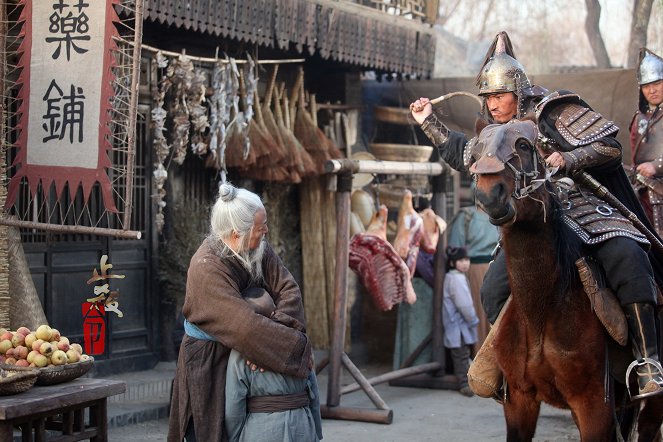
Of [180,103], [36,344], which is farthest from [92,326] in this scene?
[180,103]

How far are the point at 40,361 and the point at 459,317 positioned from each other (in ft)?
18.3

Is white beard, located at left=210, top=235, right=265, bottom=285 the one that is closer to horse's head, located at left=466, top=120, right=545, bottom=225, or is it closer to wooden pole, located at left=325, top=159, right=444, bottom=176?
horse's head, located at left=466, top=120, right=545, bottom=225

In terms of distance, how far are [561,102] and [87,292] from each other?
5.21 meters

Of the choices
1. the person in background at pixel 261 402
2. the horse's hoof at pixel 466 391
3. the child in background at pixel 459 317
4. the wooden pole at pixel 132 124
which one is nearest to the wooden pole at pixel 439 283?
the child in background at pixel 459 317

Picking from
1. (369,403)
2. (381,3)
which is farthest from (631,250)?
(381,3)

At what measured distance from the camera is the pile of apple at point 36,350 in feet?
18.8

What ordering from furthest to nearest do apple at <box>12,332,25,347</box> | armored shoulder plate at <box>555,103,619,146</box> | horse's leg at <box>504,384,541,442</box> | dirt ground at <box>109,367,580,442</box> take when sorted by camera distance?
1. dirt ground at <box>109,367,580,442</box>
2. apple at <box>12,332,25,347</box>
3. armored shoulder plate at <box>555,103,619,146</box>
4. horse's leg at <box>504,384,541,442</box>

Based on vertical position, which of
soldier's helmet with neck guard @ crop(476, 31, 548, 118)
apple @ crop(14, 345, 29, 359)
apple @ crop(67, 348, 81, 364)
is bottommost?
apple @ crop(67, 348, 81, 364)

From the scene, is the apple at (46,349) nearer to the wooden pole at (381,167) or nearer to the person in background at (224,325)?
the person in background at (224,325)

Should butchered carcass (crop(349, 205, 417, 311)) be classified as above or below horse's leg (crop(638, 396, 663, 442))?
above

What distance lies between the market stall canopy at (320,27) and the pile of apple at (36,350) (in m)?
3.38

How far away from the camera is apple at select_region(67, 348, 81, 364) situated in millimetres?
5906

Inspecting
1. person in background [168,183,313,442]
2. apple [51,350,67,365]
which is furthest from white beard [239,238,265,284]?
apple [51,350,67,365]

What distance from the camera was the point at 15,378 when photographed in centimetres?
530
